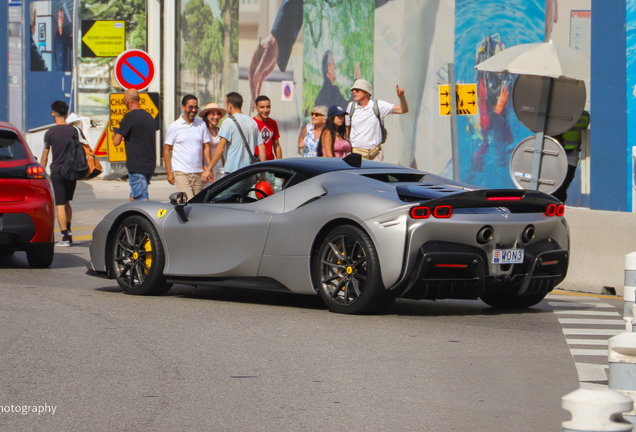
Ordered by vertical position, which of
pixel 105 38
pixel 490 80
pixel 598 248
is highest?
pixel 105 38

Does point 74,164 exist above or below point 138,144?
below

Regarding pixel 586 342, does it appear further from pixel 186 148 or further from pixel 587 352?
pixel 186 148

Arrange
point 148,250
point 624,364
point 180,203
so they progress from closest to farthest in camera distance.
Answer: point 624,364
point 180,203
point 148,250

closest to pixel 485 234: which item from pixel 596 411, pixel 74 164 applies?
pixel 596 411

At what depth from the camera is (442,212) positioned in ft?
24.1

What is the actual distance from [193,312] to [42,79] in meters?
21.0

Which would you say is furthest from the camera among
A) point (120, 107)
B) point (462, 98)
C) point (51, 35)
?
point (51, 35)

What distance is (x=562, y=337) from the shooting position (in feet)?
23.2

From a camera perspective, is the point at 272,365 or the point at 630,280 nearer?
the point at 272,365

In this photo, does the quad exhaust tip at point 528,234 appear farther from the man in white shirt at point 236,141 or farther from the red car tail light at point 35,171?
the red car tail light at point 35,171

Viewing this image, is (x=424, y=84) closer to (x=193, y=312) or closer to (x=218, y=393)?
(x=193, y=312)

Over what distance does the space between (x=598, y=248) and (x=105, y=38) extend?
16.6 m

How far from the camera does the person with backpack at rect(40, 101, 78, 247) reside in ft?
42.5

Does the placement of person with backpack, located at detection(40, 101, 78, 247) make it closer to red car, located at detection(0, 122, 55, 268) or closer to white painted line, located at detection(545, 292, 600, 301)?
red car, located at detection(0, 122, 55, 268)
